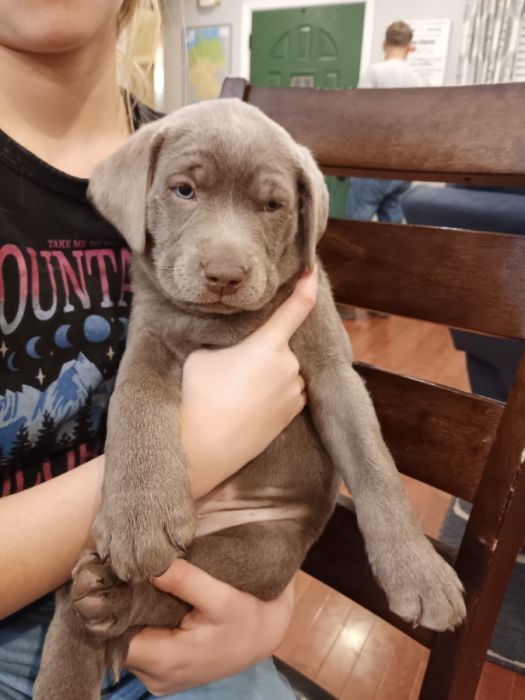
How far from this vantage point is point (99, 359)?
114 cm

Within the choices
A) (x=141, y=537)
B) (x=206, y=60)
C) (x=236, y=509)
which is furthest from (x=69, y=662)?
(x=206, y=60)

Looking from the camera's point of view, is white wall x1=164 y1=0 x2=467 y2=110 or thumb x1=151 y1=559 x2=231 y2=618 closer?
thumb x1=151 y1=559 x2=231 y2=618

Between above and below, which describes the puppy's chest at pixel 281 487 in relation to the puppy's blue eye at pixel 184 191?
below

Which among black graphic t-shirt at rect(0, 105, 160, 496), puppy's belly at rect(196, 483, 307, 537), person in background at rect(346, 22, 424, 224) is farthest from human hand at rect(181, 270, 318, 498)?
person in background at rect(346, 22, 424, 224)

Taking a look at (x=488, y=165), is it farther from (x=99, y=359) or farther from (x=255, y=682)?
(x=255, y=682)

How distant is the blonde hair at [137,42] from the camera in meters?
1.34

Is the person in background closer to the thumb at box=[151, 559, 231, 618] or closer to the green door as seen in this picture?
the green door

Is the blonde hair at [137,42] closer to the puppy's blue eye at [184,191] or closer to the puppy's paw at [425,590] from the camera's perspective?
the puppy's blue eye at [184,191]

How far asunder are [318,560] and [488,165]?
88 cm

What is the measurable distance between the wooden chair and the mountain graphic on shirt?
55 cm

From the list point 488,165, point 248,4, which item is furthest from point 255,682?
point 248,4

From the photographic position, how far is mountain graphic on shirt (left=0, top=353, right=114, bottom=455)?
100 centimetres

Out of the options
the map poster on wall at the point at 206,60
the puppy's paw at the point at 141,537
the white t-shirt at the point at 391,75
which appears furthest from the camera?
the map poster on wall at the point at 206,60

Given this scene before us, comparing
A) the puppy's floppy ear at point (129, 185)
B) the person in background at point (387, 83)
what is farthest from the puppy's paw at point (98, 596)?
the person in background at point (387, 83)
